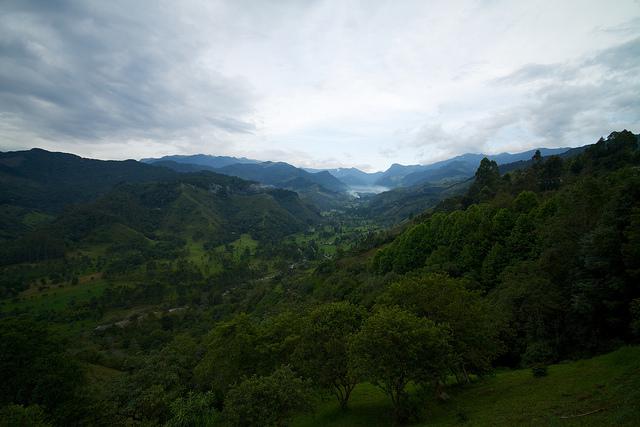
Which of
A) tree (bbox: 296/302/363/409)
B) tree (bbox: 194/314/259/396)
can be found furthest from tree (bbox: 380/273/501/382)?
tree (bbox: 194/314/259/396)

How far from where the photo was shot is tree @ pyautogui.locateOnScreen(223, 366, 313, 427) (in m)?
24.0

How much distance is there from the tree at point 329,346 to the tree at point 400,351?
141 inches

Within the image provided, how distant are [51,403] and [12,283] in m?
216

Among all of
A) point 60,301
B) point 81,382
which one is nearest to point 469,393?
point 81,382

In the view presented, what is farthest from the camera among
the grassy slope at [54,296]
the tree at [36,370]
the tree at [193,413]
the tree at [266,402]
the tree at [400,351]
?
the grassy slope at [54,296]

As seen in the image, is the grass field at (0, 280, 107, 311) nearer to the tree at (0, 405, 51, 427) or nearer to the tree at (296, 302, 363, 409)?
the tree at (0, 405, 51, 427)

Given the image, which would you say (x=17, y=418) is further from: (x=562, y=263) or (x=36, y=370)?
(x=562, y=263)

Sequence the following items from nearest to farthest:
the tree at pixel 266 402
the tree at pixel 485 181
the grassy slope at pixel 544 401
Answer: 1. the grassy slope at pixel 544 401
2. the tree at pixel 266 402
3. the tree at pixel 485 181

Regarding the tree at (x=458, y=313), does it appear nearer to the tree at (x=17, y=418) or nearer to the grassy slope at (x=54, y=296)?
the tree at (x=17, y=418)

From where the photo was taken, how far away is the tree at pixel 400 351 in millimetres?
24562

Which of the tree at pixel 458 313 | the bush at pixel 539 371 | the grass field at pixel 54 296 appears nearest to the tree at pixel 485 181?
the tree at pixel 458 313

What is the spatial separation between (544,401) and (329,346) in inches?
674

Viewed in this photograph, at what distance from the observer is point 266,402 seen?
24750 mm

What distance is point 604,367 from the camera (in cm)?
2550
